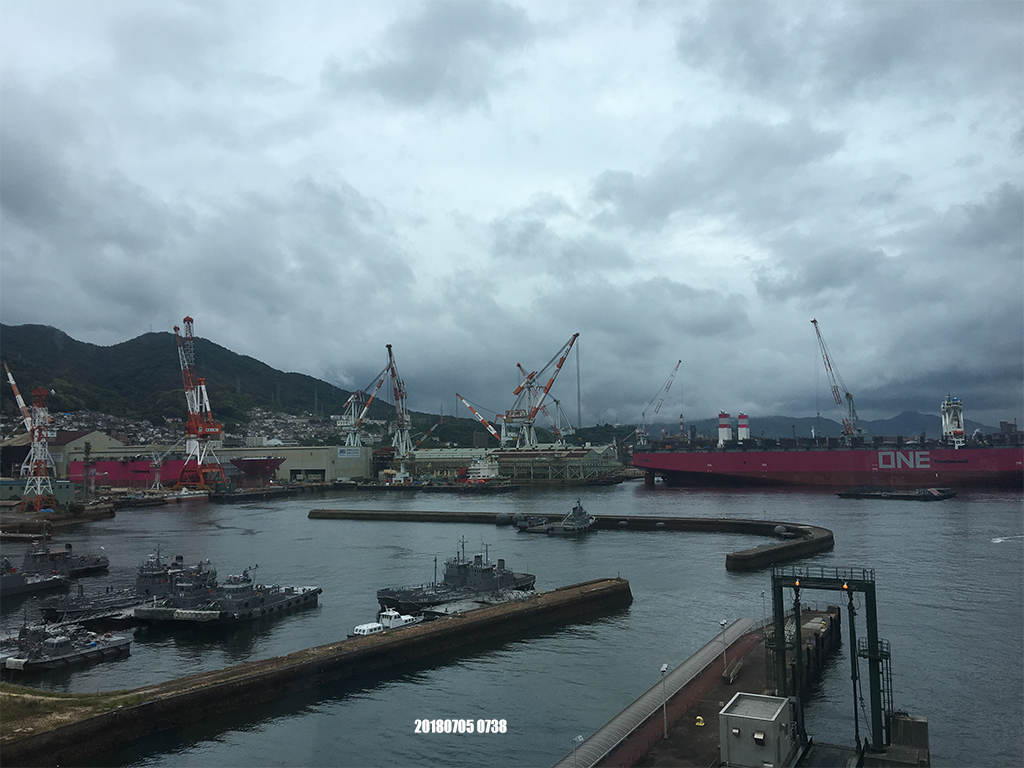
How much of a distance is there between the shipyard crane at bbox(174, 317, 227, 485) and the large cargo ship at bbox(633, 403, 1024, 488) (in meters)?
46.9

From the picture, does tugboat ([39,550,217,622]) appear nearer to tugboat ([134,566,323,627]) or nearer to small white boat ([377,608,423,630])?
tugboat ([134,566,323,627])

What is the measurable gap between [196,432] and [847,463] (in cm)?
6641

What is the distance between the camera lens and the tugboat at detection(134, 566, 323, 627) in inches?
818

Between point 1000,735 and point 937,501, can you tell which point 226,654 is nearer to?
point 1000,735

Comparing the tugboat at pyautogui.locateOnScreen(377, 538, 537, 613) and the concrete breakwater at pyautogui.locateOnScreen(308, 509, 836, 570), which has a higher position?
the tugboat at pyautogui.locateOnScreen(377, 538, 537, 613)

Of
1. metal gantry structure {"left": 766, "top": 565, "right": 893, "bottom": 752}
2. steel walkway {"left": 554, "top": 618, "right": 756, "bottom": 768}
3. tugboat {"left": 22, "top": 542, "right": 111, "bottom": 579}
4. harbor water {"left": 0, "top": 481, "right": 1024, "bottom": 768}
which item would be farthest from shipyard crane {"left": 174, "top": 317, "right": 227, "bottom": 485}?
metal gantry structure {"left": 766, "top": 565, "right": 893, "bottom": 752}

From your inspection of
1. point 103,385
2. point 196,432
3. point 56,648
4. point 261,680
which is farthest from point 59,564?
point 103,385

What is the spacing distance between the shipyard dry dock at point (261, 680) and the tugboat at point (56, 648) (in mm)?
4839

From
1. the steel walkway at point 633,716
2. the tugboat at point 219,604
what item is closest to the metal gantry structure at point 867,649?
the steel walkway at point 633,716

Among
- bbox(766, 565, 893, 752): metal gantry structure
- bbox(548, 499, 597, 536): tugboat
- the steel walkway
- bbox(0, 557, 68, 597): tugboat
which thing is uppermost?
bbox(766, 565, 893, 752): metal gantry structure

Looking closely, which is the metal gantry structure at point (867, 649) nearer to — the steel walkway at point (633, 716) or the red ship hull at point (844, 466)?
the steel walkway at point (633, 716)

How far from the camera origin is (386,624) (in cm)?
1916

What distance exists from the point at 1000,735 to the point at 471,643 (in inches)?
454

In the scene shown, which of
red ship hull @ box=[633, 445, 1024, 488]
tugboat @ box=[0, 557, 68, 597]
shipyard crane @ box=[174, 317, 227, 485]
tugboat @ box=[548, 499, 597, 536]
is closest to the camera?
tugboat @ box=[0, 557, 68, 597]
